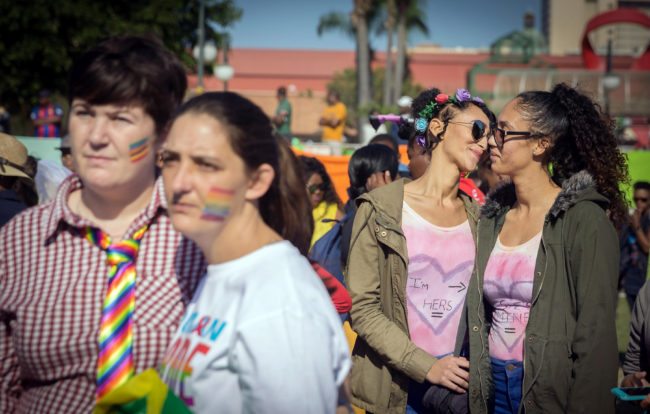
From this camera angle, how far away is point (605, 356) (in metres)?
3.03

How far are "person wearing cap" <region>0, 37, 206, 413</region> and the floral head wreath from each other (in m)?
1.86

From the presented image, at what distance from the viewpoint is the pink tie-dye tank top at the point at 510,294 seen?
129 inches

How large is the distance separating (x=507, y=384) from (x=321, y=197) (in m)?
3.05

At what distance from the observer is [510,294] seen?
3330mm

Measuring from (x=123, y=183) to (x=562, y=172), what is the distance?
81.6 inches

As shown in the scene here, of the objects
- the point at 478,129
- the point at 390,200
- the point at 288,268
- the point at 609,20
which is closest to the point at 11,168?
the point at 390,200

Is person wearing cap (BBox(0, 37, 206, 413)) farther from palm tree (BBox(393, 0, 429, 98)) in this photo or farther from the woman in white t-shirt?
palm tree (BBox(393, 0, 429, 98))

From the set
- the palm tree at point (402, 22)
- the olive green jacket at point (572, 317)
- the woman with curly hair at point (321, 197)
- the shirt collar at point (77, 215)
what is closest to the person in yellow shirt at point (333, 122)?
the woman with curly hair at point (321, 197)

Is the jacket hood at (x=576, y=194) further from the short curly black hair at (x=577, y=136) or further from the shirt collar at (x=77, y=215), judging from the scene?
the shirt collar at (x=77, y=215)

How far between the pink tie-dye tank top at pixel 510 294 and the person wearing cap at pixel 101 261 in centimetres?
155

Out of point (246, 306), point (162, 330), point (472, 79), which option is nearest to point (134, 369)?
point (162, 330)

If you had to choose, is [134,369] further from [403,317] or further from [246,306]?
[403,317]

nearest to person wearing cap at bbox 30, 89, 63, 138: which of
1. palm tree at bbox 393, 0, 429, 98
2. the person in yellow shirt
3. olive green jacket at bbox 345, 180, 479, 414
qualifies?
the person in yellow shirt

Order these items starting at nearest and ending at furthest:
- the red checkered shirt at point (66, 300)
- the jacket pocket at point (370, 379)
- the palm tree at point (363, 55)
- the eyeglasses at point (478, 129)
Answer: the red checkered shirt at point (66, 300), the jacket pocket at point (370, 379), the eyeglasses at point (478, 129), the palm tree at point (363, 55)
